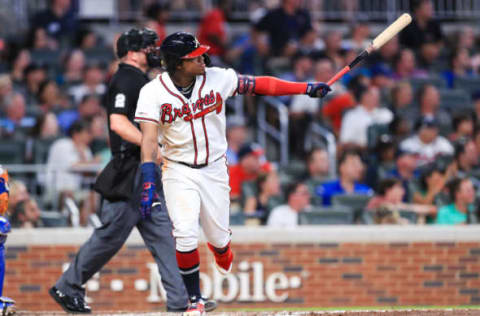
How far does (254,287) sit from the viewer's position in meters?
9.10

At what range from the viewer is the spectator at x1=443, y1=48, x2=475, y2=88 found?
13798 millimetres

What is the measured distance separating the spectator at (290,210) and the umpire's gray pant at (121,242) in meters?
3.02

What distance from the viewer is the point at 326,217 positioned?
9.52 meters

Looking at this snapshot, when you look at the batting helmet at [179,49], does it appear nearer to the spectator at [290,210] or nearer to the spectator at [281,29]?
the spectator at [290,210]

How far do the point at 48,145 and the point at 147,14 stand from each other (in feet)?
11.6

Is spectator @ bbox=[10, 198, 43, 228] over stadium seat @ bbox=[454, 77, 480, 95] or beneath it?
beneath

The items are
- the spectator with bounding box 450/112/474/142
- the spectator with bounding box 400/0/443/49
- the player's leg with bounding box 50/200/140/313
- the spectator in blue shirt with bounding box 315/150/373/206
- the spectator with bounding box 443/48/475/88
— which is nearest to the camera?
the player's leg with bounding box 50/200/140/313

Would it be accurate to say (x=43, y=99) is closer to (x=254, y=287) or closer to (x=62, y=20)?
(x=62, y=20)

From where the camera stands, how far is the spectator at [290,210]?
9.57m

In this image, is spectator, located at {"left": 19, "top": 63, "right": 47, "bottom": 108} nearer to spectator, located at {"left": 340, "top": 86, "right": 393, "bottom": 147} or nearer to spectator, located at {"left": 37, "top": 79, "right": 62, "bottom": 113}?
spectator, located at {"left": 37, "top": 79, "right": 62, "bottom": 113}

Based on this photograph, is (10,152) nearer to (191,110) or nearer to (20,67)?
(20,67)

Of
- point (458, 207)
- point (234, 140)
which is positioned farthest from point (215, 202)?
point (234, 140)

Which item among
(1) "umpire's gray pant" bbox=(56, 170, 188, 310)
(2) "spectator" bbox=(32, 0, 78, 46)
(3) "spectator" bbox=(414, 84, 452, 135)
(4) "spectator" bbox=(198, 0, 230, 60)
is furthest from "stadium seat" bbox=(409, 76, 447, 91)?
(1) "umpire's gray pant" bbox=(56, 170, 188, 310)

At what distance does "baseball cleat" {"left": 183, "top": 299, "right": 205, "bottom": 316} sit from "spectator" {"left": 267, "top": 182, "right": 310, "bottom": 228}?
11.7 ft
